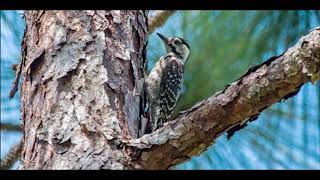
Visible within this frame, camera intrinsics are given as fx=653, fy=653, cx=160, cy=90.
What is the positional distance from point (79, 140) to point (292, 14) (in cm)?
108

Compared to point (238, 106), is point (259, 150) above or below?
above

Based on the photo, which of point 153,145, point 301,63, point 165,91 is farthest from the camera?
point 165,91

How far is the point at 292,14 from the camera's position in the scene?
97.3 inches

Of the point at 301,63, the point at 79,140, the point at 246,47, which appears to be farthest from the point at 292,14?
the point at 79,140

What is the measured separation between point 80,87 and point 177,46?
148cm

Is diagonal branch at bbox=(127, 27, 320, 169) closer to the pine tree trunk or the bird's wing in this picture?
the pine tree trunk

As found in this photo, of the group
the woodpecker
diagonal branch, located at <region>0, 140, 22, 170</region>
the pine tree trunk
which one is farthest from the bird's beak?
diagonal branch, located at <region>0, 140, 22, 170</region>

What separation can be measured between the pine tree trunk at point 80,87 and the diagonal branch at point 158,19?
0.50 m

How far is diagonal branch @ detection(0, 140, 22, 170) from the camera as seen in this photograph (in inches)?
102

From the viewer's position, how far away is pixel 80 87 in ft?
6.43

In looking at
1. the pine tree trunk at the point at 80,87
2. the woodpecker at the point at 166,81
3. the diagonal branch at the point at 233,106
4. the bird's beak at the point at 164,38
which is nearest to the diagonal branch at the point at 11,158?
the pine tree trunk at the point at 80,87

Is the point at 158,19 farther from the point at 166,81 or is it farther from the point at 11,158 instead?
the point at 11,158

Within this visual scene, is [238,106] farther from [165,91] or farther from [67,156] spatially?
[165,91]

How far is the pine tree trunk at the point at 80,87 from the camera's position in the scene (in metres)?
1.78
